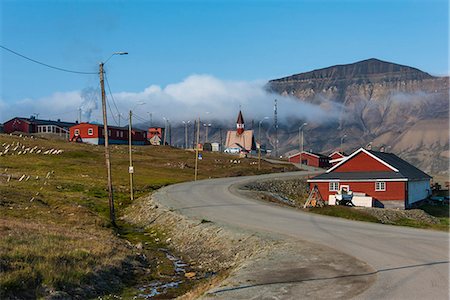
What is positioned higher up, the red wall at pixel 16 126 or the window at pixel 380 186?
the red wall at pixel 16 126

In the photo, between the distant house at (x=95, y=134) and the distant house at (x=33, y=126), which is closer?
the distant house at (x=95, y=134)

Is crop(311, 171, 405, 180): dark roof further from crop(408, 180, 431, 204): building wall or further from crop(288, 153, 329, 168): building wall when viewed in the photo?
crop(288, 153, 329, 168): building wall

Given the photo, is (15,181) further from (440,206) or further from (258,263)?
(440,206)

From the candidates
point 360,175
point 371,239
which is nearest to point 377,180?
point 360,175

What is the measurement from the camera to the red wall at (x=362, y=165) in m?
63.6

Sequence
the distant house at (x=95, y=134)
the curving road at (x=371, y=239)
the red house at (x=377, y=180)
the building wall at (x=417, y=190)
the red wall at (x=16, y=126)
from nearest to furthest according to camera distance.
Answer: the curving road at (x=371, y=239) < the red house at (x=377, y=180) < the building wall at (x=417, y=190) < the distant house at (x=95, y=134) < the red wall at (x=16, y=126)

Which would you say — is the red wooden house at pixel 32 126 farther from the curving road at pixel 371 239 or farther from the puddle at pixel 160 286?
the puddle at pixel 160 286

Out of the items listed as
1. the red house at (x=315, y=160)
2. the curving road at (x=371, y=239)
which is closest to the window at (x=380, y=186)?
the curving road at (x=371, y=239)

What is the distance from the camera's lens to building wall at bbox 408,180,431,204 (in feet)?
203

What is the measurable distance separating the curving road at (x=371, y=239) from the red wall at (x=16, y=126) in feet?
358

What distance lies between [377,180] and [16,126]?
110 metres

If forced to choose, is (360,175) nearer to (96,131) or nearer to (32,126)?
(96,131)

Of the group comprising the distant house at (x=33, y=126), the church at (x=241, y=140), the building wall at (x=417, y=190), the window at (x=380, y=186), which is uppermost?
the distant house at (x=33, y=126)

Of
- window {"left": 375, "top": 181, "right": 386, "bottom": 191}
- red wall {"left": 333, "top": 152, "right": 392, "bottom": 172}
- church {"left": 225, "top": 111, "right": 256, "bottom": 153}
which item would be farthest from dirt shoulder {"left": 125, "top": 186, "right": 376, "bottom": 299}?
church {"left": 225, "top": 111, "right": 256, "bottom": 153}
